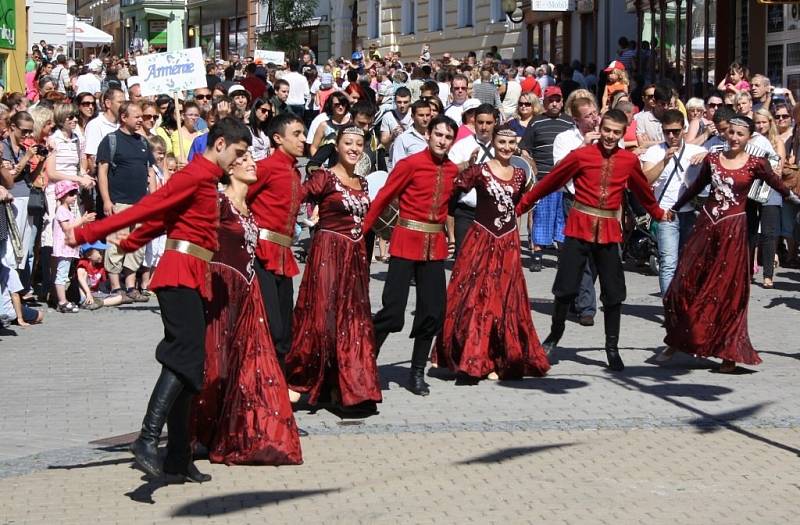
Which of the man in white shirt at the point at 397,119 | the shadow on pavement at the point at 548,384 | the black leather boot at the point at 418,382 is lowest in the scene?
the shadow on pavement at the point at 548,384

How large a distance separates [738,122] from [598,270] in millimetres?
1389

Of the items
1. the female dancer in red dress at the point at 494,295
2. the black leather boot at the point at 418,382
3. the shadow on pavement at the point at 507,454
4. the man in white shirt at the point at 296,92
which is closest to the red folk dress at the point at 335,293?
the black leather boot at the point at 418,382

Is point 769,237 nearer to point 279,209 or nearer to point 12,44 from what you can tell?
point 279,209

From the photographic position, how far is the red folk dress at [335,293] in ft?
30.4

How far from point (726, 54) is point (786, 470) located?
20696 mm

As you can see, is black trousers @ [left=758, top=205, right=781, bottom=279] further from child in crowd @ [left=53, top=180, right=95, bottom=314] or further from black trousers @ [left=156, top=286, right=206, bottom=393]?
black trousers @ [left=156, top=286, right=206, bottom=393]

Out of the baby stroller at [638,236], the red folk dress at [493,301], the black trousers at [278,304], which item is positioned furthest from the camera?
the baby stroller at [638,236]

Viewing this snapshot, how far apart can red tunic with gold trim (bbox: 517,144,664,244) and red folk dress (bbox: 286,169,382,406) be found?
198cm

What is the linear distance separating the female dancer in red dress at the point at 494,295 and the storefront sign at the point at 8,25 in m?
19.5

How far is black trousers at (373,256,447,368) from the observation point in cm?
979

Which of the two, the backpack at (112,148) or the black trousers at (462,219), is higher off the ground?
the backpack at (112,148)

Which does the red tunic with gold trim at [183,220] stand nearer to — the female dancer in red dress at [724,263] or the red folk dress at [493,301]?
the red folk dress at [493,301]

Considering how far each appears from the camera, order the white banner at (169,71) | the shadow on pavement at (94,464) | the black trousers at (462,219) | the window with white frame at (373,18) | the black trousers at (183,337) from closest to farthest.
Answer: the black trousers at (183,337), the shadow on pavement at (94,464), the black trousers at (462,219), the white banner at (169,71), the window with white frame at (373,18)

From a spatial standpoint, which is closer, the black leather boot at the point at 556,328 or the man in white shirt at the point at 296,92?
the black leather boot at the point at 556,328
